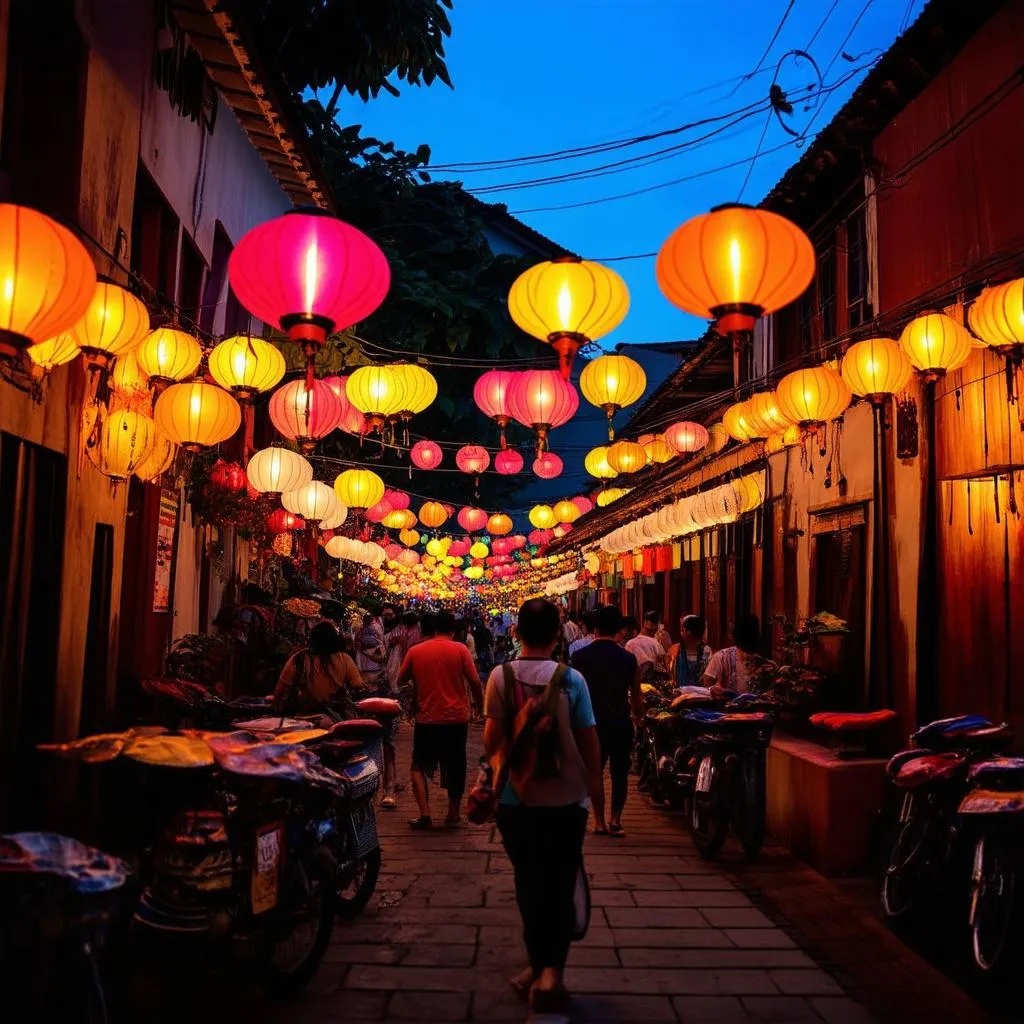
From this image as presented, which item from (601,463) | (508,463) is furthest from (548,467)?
(508,463)

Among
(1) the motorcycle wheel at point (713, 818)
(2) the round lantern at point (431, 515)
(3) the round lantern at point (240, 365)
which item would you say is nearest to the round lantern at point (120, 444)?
(3) the round lantern at point (240, 365)

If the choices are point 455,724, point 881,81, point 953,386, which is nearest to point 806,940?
point 455,724

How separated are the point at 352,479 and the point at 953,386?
936 centimetres

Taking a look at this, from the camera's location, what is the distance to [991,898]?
5562 mm

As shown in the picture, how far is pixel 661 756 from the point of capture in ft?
39.1

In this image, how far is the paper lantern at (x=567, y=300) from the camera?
7312mm

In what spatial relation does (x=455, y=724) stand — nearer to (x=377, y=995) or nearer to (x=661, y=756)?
(x=661, y=756)

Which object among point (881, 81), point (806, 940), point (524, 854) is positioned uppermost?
point (881, 81)

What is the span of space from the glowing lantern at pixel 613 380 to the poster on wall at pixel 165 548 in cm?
476

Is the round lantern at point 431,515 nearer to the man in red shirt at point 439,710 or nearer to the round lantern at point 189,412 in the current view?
the man in red shirt at point 439,710

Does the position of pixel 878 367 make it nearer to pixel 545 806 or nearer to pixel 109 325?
pixel 545 806

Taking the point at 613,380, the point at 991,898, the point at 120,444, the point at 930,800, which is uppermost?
the point at 613,380

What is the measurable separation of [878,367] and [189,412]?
5939 millimetres

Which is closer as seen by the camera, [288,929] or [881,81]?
[288,929]
